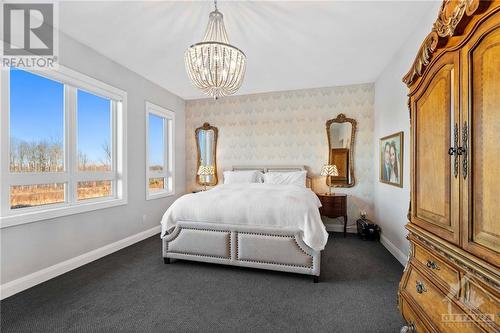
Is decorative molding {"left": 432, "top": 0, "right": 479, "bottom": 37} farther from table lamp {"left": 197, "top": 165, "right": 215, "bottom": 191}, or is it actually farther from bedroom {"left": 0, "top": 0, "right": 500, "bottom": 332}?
table lamp {"left": 197, "top": 165, "right": 215, "bottom": 191}

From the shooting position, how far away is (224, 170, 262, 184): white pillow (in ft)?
15.6

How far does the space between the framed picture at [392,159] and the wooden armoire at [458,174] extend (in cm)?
192

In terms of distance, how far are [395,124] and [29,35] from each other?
15.0 ft

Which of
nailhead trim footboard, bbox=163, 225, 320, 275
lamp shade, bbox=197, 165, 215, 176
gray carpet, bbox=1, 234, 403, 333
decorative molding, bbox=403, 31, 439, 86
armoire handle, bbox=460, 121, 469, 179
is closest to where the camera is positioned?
armoire handle, bbox=460, 121, 469, 179


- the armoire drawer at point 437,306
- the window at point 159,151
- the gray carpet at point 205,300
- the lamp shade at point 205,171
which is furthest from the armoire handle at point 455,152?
the lamp shade at point 205,171

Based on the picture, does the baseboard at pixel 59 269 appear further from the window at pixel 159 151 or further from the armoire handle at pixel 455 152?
the armoire handle at pixel 455 152

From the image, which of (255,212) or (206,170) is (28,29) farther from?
(206,170)

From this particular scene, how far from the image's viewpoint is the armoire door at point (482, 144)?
33.9 inches

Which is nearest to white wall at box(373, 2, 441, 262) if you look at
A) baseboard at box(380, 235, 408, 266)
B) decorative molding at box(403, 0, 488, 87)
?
baseboard at box(380, 235, 408, 266)

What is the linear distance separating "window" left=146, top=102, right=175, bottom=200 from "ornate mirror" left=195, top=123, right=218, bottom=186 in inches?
25.0

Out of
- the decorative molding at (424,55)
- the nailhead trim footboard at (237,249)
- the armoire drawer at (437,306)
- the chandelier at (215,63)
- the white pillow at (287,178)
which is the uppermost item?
the chandelier at (215,63)

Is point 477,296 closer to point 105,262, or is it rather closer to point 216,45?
point 216,45

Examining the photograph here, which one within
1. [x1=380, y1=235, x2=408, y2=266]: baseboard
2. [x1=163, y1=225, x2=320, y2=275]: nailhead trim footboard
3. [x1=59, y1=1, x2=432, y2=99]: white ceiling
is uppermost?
[x1=59, y1=1, x2=432, y2=99]: white ceiling

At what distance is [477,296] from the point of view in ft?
3.14
